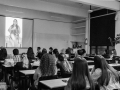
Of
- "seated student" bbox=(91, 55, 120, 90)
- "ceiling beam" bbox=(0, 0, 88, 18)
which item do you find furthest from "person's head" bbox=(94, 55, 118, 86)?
"ceiling beam" bbox=(0, 0, 88, 18)

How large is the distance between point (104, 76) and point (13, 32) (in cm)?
723

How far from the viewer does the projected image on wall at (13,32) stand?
812 cm

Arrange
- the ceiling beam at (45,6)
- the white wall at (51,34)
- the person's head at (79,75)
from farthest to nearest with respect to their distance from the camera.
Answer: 1. the white wall at (51,34)
2. the ceiling beam at (45,6)
3. the person's head at (79,75)

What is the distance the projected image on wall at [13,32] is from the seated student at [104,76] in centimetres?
A: 682

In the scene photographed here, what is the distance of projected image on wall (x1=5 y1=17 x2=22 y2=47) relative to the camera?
8125 mm

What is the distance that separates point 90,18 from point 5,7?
4864mm

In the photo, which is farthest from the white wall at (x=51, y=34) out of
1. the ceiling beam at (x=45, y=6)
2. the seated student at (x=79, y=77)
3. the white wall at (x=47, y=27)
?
the seated student at (x=79, y=77)

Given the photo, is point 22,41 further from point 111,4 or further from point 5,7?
point 111,4

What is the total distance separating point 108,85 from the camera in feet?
7.16

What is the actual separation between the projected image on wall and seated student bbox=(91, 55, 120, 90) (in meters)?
6.82

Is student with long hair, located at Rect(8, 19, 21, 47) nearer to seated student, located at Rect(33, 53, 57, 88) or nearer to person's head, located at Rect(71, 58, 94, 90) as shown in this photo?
seated student, located at Rect(33, 53, 57, 88)

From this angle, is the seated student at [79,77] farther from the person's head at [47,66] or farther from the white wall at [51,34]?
the white wall at [51,34]

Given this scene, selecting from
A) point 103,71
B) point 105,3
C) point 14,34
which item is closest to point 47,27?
point 14,34

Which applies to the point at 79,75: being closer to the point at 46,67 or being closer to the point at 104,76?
the point at 104,76
